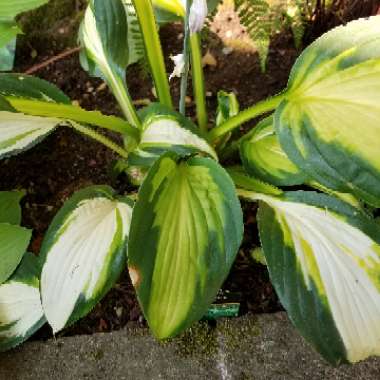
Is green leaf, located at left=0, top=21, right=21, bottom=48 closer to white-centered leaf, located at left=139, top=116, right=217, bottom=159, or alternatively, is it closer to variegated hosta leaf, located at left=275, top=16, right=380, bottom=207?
white-centered leaf, located at left=139, top=116, right=217, bottom=159

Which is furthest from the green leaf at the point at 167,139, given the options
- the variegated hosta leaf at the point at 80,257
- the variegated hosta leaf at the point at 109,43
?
the variegated hosta leaf at the point at 109,43

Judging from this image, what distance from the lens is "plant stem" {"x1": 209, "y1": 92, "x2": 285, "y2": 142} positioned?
3.07 feet

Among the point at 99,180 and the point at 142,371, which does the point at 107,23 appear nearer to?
the point at 99,180

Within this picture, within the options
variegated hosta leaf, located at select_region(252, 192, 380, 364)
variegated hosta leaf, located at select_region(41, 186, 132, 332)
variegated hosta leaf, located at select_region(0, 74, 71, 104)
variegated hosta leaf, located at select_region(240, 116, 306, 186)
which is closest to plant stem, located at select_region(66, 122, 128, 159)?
variegated hosta leaf, located at select_region(0, 74, 71, 104)

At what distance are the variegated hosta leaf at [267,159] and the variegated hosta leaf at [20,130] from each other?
1.25 feet

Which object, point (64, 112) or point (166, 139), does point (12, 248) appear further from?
point (166, 139)

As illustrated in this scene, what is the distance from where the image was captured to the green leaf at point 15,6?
1.01 meters

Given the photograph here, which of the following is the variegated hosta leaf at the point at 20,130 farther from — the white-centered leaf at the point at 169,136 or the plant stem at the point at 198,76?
the plant stem at the point at 198,76

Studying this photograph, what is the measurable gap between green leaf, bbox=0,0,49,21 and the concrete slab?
0.64 m

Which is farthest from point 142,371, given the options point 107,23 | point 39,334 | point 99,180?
point 107,23

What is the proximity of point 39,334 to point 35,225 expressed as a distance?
0.26 metres

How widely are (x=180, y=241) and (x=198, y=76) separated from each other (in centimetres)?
45

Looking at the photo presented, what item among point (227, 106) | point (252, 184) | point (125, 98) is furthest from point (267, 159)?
point (125, 98)

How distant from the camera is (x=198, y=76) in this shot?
3.75ft
